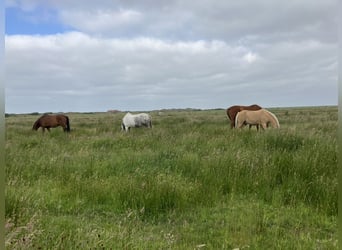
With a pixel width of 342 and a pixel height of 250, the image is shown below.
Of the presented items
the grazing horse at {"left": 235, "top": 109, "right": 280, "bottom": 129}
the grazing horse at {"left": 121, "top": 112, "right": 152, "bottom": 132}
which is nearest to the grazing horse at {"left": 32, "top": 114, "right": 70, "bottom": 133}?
the grazing horse at {"left": 121, "top": 112, "right": 152, "bottom": 132}

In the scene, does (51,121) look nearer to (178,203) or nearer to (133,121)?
(133,121)

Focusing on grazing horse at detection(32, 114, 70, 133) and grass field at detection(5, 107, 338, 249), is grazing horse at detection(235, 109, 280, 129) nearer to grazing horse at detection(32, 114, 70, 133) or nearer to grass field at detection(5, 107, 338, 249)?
grass field at detection(5, 107, 338, 249)

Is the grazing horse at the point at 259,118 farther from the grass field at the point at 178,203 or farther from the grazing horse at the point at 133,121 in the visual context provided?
the grass field at the point at 178,203

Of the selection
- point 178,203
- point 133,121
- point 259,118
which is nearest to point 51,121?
point 133,121

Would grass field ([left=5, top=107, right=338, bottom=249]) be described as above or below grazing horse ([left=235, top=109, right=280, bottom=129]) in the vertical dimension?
below

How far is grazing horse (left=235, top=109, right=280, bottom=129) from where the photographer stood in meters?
14.2

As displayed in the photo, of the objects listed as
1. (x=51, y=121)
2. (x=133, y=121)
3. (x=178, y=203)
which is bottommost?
(x=178, y=203)

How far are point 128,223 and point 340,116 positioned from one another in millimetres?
3212

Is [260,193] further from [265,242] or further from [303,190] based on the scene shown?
[265,242]

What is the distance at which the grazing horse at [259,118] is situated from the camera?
46.5ft

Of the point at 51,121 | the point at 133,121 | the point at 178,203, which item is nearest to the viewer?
the point at 178,203

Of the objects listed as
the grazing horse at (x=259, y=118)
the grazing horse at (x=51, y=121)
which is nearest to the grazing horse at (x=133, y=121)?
the grazing horse at (x=51, y=121)

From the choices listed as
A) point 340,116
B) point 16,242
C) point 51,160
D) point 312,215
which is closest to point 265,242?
point 312,215

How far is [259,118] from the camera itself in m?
14.4
